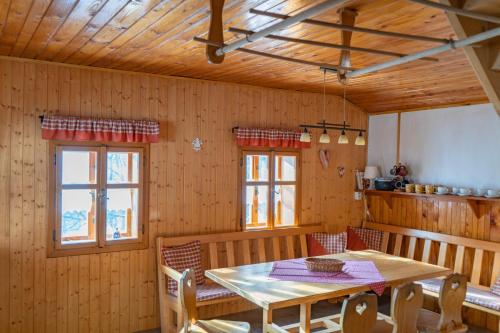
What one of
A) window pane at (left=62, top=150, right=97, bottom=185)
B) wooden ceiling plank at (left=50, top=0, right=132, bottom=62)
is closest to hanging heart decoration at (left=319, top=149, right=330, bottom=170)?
window pane at (left=62, top=150, right=97, bottom=185)

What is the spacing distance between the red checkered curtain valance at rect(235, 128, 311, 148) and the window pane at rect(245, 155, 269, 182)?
0.20 meters

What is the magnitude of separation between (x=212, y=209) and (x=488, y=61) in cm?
341

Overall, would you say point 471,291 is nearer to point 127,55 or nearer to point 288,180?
point 288,180

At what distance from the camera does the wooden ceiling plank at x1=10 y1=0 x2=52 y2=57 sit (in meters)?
2.61

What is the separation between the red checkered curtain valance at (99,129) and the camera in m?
3.99

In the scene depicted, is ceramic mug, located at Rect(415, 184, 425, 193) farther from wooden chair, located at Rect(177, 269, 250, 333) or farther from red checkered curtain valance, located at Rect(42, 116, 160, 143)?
red checkered curtain valance, located at Rect(42, 116, 160, 143)

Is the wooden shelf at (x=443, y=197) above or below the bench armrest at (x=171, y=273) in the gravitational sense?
above

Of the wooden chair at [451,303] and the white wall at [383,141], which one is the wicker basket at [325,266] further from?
the white wall at [383,141]

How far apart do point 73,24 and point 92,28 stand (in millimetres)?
131

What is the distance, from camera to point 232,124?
509cm

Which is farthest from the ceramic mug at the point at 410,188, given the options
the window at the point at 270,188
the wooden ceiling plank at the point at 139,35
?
the wooden ceiling plank at the point at 139,35

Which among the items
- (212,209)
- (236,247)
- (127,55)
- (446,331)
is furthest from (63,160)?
(446,331)

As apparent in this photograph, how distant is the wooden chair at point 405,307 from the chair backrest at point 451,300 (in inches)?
11.0

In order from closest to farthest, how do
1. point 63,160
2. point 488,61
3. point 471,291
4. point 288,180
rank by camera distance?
point 488,61 → point 63,160 → point 471,291 → point 288,180
